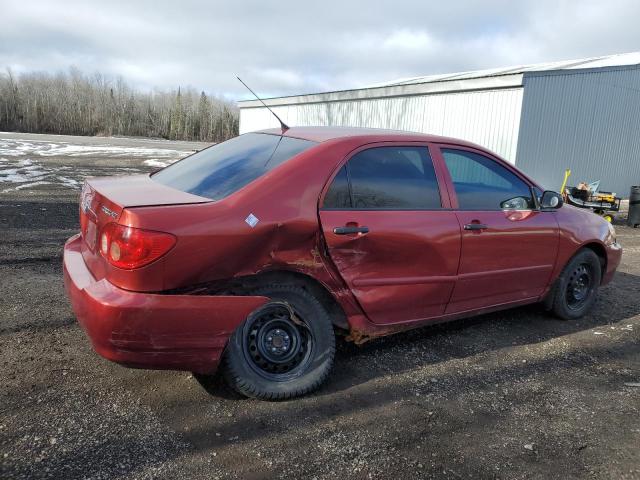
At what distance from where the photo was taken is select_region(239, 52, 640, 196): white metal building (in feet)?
44.8

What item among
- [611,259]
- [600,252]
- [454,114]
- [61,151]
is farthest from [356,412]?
[61,151]

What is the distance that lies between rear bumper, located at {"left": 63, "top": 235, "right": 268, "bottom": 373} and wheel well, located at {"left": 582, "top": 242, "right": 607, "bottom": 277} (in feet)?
11.3

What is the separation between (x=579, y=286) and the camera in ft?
15.7

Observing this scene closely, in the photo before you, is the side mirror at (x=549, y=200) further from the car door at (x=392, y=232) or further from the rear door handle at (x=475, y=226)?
the car door at (x=392, y=232)

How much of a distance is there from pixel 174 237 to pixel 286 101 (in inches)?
971

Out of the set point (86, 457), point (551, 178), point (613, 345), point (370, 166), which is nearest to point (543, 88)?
point (551, 178)

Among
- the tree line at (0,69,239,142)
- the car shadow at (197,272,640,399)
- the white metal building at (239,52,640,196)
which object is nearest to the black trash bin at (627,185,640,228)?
the white metal building at (239,52,640,196)

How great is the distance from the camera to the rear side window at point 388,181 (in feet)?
10.6

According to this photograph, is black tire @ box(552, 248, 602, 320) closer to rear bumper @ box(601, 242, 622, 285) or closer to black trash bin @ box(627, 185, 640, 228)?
rear bumper @ box(601, 242, 622, 285)

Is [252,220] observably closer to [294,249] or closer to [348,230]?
[294,249]

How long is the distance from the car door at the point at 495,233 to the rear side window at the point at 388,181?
194 millimetres

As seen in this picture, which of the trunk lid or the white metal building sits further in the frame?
the white metal building

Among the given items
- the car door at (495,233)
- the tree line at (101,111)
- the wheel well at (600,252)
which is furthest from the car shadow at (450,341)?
the tree line at (101,111)

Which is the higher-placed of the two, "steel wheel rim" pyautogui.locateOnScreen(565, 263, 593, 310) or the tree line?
the tree line
